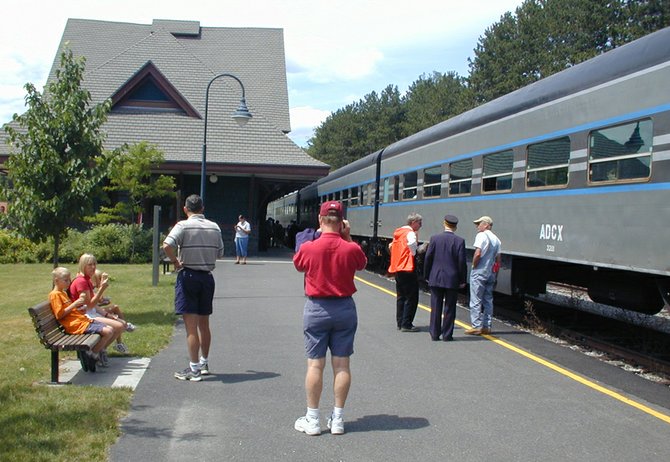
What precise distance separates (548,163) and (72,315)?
6.57 meters

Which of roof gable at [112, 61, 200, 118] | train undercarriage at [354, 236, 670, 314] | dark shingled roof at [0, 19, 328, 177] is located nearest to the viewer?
train undercarriage at [354, 236, 670, 314]

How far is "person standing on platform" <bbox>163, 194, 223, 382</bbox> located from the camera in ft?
23.6

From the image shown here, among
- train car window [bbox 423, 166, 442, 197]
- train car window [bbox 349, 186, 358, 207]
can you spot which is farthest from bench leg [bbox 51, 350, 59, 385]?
train car window [bbox 349, 186, 358, 207]

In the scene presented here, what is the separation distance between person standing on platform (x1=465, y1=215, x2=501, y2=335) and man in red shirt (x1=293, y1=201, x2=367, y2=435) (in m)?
4.93

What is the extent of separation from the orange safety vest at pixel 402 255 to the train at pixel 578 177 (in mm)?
1890

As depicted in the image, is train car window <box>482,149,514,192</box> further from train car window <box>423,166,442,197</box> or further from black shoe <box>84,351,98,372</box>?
black shoe <box>84,351,98,372</box>

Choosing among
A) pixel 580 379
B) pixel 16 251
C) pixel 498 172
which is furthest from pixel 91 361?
pixel 16 251

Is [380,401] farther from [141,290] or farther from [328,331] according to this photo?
[141,290]

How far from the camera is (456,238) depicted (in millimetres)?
9766

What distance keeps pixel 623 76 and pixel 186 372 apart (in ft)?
19.4

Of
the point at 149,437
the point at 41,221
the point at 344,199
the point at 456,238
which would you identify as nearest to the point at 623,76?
the point at 456,238

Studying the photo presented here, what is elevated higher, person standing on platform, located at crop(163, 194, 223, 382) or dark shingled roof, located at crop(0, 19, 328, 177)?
dark shingled roof, located at crop(0, 19, 328, 177)

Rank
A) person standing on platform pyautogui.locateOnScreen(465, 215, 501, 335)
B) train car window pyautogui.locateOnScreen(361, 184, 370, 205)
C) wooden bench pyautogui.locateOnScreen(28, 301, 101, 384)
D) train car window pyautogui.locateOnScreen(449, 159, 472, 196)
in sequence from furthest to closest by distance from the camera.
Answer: train car window pyautogui.locateOnScreen(361, 184, 370, 205), train car window pyautogui.locateOnScreen(449, 159, 472, 196), person standing on platform pyautogui.locateOnScreen(465, 215, 501, 335), wooden bench pyautogui.locateOnScreen(28, 301, 101, 384)

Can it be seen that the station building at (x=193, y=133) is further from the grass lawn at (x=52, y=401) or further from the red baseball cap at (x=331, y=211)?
the red baseball cap at (x=331, y=211)
